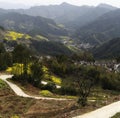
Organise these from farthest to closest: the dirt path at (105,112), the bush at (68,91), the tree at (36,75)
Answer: the bush at (68,91) < the tree at (36,75) < the dirt path at (105,112)

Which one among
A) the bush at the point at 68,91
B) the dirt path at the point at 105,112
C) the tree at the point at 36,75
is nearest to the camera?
the dirt path at the point at 105,112

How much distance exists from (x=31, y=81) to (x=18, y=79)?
373cm

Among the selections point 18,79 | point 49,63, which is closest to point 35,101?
point 18,79

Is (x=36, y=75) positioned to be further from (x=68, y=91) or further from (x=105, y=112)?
(x=105, y=112)

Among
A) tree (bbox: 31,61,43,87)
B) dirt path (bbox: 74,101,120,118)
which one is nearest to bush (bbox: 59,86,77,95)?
tree (bbox: 31,61,43,87)

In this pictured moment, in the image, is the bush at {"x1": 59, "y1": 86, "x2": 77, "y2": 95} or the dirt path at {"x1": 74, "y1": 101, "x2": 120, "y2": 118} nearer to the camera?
the dirt path at {"x1": 74, "y1": 101, "x2": 120, "y2": 118}

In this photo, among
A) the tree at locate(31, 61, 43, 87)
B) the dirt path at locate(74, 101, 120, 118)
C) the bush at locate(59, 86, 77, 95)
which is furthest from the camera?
the bush at locate(59, 86, 77, 95)

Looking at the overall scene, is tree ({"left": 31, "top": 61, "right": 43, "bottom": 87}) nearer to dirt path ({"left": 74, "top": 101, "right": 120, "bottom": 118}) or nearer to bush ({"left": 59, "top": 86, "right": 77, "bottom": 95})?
bush ({"left": 59, "top": 86, "right": 77, "bottom": 95})

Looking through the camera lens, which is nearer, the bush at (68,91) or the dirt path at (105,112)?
the dirt path at (105,112)

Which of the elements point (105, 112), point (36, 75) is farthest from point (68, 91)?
point (105, 112)

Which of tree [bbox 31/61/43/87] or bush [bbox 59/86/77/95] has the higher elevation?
tree [bbox 31/61/43/87]

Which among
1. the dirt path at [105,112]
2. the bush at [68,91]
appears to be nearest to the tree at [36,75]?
the bush at [68,91]

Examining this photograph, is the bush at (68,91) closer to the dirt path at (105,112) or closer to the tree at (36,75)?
the tree at (36,75)

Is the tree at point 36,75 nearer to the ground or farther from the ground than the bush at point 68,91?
farther from the ground
